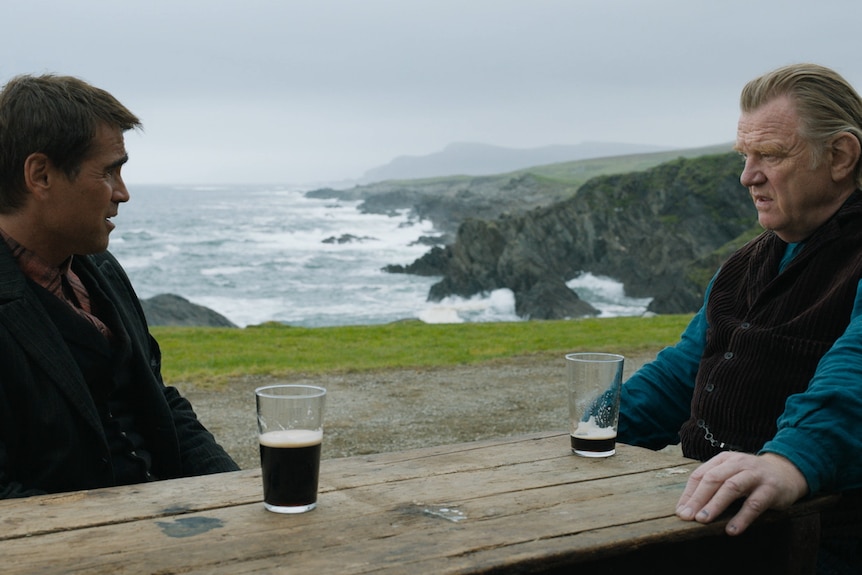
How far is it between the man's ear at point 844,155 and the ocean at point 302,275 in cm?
3699

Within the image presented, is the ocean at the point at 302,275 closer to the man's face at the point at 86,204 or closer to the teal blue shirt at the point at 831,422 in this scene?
the man's face at the point at 86,204

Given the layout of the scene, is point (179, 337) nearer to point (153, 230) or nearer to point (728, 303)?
point (728, 303)

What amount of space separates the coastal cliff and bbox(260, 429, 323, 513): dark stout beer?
1678 inches

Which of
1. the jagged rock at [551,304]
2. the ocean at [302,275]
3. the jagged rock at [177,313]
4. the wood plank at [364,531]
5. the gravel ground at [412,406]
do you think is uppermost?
the wood plank at [364,531]

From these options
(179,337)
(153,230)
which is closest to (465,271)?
(179,337)

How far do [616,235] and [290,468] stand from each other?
54682 millimetres

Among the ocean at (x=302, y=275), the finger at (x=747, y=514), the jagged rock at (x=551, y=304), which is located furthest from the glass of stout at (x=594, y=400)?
the ocean at (x=302, y=275)

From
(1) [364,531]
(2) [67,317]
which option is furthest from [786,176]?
(2) [67,317]

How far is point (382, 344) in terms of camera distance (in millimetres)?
16422

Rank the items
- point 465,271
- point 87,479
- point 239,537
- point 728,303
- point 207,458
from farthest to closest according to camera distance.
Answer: point 465,271, point 207,458, point 728,303, point 87,479, point 239,537

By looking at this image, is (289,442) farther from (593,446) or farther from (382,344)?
(382,344)

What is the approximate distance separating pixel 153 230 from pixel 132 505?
333ft

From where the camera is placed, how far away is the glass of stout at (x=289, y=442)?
2.18 metres

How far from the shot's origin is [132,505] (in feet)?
7.57
